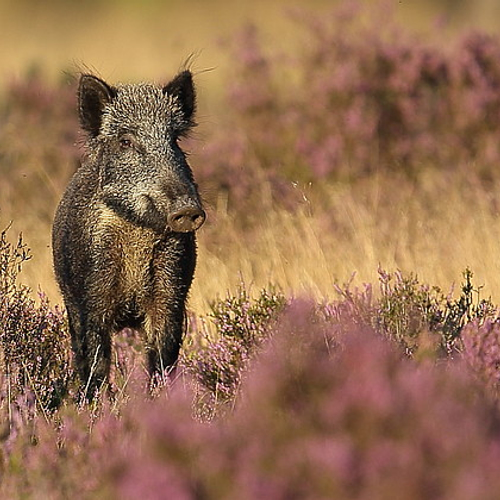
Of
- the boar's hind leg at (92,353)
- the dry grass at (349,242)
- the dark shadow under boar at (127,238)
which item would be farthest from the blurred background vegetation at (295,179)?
the boar's hind leg at (92,353)

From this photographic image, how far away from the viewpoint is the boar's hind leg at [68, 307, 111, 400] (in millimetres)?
5742

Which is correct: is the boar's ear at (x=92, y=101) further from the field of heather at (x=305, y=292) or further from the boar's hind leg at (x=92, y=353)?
the boar's hind leg at (x=92, y=353)

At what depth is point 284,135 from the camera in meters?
12.2

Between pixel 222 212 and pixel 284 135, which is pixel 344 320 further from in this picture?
pixel 284 135

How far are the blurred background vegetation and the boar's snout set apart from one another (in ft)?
4.18

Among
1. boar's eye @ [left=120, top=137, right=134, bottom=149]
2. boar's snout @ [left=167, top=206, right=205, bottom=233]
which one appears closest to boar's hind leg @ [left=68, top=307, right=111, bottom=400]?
boar's snout @ [left=167, top=206, right=205, bottom=233]

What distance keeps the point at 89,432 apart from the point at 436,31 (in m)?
9.59

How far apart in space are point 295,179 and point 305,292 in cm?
462

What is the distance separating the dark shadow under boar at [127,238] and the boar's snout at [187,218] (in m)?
0.19

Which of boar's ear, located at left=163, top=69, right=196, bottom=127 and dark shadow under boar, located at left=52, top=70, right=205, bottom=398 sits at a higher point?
boar's ear, located at left=163, top=69, right=196, bottom=127

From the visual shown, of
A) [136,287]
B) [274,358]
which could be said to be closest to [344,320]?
[136,287]

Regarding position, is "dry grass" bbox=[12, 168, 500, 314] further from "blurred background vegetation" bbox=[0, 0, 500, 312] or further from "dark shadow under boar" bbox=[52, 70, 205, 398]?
"dark shadow under boar" bbox=[52, 70, 205, 398]

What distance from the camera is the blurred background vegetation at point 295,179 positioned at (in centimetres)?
848

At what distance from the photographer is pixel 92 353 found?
578 cm
